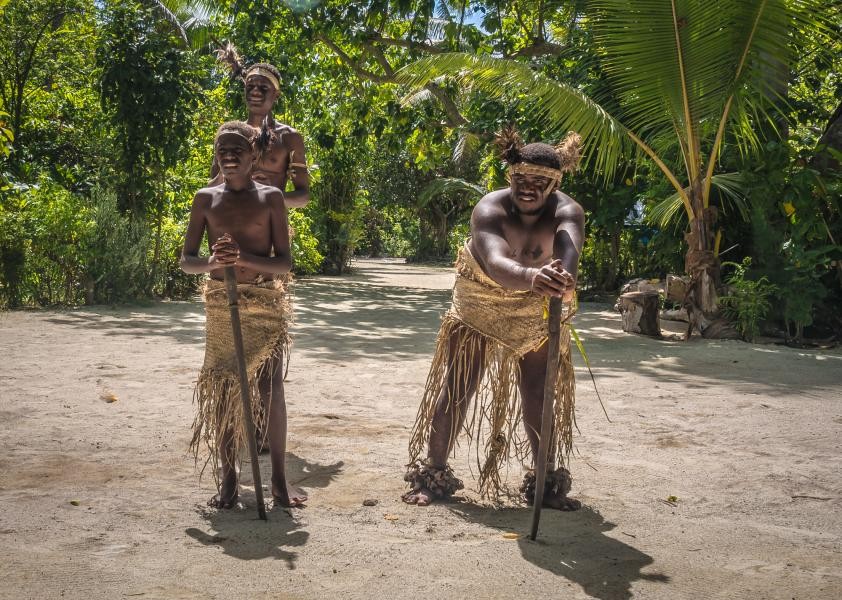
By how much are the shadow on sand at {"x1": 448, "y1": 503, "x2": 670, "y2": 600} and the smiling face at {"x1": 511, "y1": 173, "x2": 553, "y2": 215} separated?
1.20 meters

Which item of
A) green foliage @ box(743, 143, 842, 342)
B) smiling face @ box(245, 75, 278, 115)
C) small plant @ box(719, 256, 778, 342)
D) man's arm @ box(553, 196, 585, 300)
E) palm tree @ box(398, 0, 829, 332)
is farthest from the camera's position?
small plant @ box(719, 256, 778, 342)

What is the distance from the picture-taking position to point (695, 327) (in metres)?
9.11

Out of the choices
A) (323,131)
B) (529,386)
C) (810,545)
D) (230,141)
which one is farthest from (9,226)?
(810,545)

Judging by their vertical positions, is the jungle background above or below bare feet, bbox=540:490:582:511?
above

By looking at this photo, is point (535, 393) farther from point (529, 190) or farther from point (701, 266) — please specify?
point (701, 266)

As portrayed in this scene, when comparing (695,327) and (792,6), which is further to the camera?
(695,327)

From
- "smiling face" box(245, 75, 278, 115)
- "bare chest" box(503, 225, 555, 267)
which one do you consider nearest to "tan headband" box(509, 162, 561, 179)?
"bare chest" box(503, 225, 555, 267)

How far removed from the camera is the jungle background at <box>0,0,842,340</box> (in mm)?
8703

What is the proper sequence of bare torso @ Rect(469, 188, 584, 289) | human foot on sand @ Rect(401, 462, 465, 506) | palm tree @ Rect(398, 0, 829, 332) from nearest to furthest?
bare torso @ Rect(469, 188, 584, 289) < human foot on sand @ Rect(401, 462, 465, 506) < palm tree @ Rect(398, 0, 829, 332)

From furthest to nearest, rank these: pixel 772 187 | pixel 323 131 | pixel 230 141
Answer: pixel 323 131 < pixel 772 187 < pixel 230 141

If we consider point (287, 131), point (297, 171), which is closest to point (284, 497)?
point (297, 171)

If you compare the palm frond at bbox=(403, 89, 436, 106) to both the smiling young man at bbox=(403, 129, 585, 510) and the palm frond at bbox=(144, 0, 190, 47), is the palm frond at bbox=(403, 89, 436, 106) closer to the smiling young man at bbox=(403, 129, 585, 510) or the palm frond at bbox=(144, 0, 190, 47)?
the palm frond at bbox=(144, 0, 190, 47)

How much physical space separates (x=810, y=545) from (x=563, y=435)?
0.97 meters

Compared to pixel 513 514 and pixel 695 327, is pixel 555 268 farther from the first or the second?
pixel 695 327
